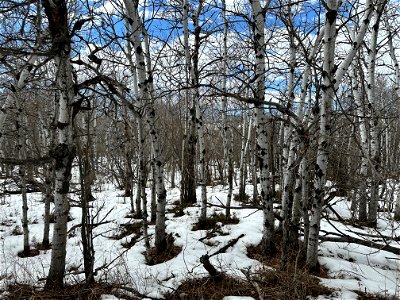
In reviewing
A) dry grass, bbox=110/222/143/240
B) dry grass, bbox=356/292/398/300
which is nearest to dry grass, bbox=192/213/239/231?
dry grass, bbox=110/222/143/240

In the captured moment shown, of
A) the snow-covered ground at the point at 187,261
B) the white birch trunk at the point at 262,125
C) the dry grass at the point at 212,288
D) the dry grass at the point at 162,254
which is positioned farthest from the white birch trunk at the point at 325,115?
the dry grass at the point at 162,254

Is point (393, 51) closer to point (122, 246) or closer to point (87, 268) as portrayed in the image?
point (122, 246)

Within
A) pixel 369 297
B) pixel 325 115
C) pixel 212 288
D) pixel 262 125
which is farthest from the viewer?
pixel 262 125

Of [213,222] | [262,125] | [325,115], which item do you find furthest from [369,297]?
[213,222]

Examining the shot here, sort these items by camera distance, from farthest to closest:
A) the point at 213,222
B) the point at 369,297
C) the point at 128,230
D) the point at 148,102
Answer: the point at 128,230 → the point at 213,222 → the point at 148,102 → the point at 369,297

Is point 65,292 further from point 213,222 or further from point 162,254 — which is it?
point 213,222

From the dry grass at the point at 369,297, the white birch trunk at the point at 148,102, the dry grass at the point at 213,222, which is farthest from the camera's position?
the dry grass at the point at 213,222

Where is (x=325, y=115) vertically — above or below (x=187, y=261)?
above

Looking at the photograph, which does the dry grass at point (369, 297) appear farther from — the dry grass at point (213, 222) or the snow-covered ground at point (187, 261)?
the dry grass at point (213, 222)

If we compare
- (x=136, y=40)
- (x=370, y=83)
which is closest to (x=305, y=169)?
(x=136, y=40)

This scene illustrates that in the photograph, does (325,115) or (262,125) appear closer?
(325,115)

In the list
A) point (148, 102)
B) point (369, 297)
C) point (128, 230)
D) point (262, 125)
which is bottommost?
point (128, 230)

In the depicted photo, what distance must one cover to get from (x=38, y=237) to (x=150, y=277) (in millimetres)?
5066

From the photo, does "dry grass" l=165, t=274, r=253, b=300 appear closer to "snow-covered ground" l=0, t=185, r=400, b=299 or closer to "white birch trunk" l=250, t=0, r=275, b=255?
"snow-covered ground" l=0, t=185, r=400, b=299
